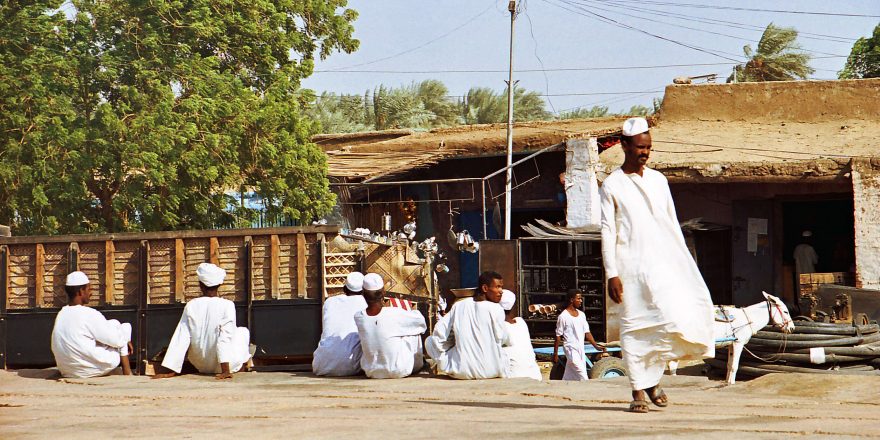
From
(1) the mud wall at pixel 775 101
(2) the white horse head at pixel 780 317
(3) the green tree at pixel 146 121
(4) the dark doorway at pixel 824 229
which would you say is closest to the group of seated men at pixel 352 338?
(2) the white horse head at pixel 780 317

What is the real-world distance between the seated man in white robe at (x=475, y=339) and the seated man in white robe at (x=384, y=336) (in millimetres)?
346

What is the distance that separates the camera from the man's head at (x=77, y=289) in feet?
36.7

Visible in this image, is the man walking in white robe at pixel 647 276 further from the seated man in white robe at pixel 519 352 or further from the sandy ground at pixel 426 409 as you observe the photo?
the seated man in white robe at pixel 519 352

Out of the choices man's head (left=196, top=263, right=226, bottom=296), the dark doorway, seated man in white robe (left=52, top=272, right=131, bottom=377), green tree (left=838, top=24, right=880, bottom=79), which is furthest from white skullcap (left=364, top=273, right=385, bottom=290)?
green tree (left=838, top=24, right=880, bottom=79)

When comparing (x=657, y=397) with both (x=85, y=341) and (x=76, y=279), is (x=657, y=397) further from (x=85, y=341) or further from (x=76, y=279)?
(x=76, y=279)

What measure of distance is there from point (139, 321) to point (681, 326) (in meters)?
7.11

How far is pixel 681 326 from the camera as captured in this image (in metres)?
7.19

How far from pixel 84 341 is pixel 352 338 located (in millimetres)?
2533

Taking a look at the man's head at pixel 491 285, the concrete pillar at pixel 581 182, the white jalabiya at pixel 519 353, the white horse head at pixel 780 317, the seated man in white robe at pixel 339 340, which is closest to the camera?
the man's head at pixel 491 285

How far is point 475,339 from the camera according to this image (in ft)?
33.5

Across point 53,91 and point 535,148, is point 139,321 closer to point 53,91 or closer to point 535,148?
point 53,91

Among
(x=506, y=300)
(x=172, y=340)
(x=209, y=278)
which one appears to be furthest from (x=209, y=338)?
(x=506, y=300)

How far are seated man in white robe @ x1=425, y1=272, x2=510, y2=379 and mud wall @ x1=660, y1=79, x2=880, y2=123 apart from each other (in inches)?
573

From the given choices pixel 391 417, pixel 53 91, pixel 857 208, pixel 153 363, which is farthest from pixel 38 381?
pixel 857 208
